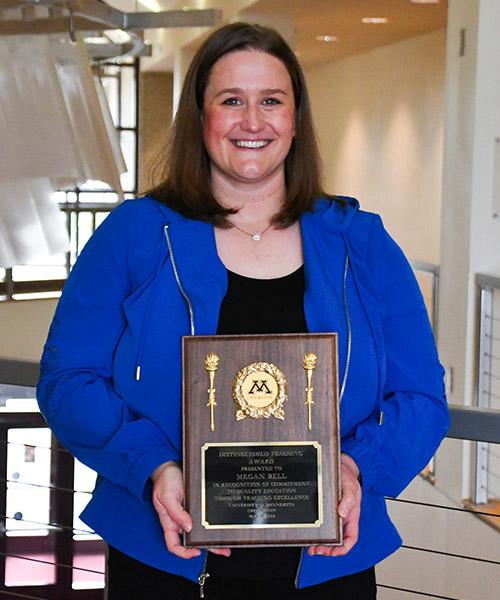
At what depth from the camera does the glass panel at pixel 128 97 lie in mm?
11469

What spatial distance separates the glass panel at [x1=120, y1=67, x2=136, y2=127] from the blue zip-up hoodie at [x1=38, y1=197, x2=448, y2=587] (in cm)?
1074

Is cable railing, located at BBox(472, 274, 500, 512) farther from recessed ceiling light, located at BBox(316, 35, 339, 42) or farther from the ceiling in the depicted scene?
recessed ceiling light, located at BBox(316, 35, 339, 42)

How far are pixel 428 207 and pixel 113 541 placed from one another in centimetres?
602

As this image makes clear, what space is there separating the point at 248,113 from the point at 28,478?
10.6ft

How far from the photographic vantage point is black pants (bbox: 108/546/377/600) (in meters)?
0.95

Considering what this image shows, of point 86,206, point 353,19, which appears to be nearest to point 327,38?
point 353,19

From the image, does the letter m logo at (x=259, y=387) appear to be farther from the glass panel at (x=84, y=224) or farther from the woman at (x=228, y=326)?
the glass panel at (x=84, y=224)

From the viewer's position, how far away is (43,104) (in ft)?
12.5

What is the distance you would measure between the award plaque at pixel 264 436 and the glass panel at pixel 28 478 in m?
2.68

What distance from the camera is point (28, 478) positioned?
3982 mm

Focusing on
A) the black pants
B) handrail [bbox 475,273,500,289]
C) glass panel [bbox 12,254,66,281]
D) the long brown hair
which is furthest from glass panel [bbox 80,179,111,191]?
the black pants

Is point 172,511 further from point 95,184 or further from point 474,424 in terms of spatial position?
point 95,184

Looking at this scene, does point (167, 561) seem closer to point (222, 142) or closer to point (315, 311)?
point (315, 311)

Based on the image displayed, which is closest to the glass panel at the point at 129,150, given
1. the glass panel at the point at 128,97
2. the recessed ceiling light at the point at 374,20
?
the glass panel at the point at 128,97
